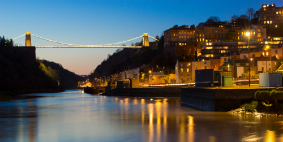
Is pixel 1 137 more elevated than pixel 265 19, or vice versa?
pixel 265 19

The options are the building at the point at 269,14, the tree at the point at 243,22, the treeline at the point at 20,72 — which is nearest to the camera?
the treeline at the point at 20,72

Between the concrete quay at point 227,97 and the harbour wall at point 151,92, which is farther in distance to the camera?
the harbour wall at point 151,92

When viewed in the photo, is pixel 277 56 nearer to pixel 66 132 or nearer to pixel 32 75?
pixel 66 132

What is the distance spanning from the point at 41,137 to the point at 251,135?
341 inches

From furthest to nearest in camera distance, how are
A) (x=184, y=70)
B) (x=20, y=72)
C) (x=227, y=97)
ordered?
(x=20, y=72), (x=184, y=70), (x=227, y=97)

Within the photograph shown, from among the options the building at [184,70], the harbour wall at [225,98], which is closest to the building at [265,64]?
the building at [184,70]

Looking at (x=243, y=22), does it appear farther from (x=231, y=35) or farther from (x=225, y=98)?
(x=225, y=98)

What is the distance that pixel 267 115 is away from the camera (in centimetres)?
1586

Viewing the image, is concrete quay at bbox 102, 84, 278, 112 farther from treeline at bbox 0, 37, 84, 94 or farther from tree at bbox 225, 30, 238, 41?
tree at bbox 225, 30, 238, 41

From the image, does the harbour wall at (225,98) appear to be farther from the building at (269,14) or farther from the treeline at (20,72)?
the building at (269,14)

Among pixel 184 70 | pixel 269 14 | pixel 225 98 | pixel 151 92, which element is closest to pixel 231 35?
pixel 269 14

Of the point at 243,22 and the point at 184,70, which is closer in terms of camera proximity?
the point at 184,70

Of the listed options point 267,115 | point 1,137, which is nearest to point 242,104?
point 267,115

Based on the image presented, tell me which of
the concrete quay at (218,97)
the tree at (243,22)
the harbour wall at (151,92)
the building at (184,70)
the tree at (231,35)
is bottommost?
the harbour wall at (151,92)
